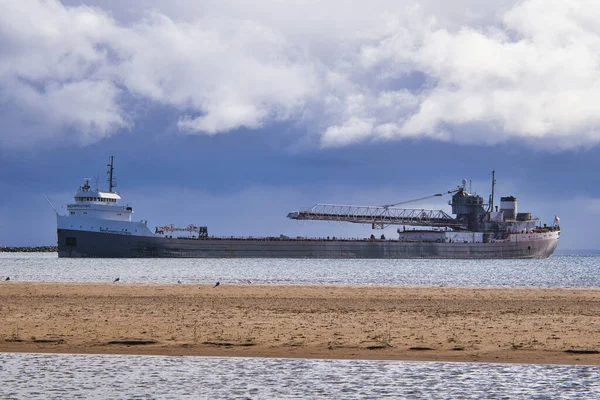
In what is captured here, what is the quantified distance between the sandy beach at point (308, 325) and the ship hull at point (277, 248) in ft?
253

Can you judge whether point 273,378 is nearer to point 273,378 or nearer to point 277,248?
point 273,378

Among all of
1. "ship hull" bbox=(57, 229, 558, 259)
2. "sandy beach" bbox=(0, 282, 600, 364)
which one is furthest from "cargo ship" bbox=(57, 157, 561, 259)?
"sandy beach" bbox=(0, 282, 600, 364)

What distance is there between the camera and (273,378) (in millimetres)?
17531

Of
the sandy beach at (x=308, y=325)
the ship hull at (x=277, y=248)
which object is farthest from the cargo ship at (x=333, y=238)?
the sandy beach at (x=308, y=325)

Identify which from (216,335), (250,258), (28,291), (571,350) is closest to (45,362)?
(216,335)

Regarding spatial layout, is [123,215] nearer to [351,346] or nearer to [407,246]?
[407,246]

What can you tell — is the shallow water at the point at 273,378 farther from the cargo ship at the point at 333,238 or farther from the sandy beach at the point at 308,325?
the cargo ship at the point at 333,238

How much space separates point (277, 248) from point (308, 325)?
357 feet

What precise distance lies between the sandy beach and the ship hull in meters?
77.0

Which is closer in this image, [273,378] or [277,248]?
[273,378]

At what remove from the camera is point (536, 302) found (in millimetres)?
38844

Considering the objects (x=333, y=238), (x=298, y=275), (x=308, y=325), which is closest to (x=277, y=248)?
(x=333, y=238)

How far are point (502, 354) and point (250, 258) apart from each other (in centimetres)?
11622

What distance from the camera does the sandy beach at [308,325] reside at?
70.6 ft
